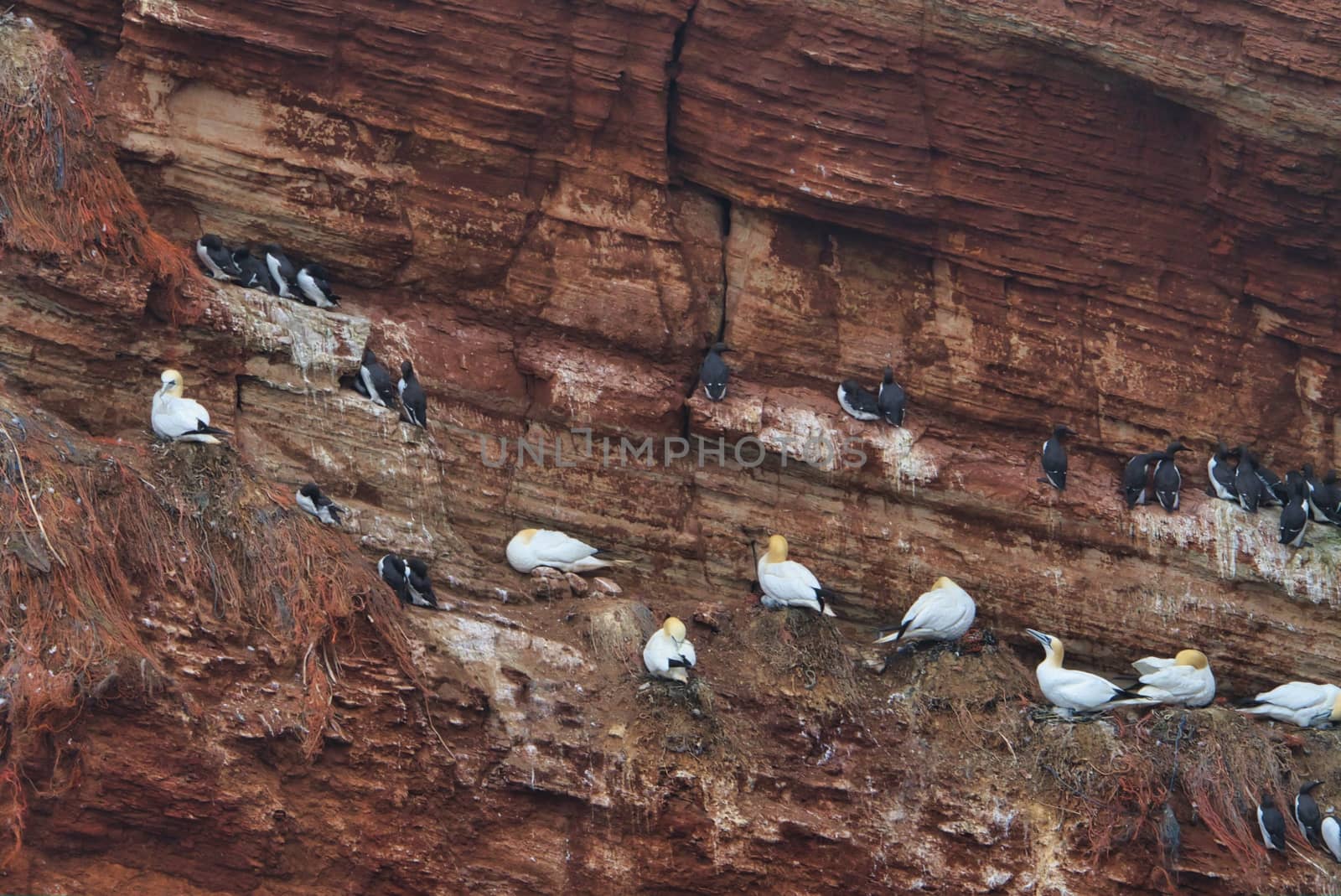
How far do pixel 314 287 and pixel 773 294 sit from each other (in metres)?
4.13

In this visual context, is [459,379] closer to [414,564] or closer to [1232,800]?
[414,564]

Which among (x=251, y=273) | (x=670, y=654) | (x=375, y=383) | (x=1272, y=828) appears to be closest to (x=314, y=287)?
(x=251, y=273)

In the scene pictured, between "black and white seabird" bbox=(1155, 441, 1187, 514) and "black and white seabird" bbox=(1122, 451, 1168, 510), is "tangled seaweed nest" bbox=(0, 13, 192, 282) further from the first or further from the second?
"black and white seabird" bbox=(1155, 441, 1187, 514)

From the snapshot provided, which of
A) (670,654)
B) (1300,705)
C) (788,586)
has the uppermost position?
(788,586)

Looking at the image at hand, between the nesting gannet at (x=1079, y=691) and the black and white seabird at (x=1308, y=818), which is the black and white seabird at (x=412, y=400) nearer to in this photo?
the nesting gannet at (x=1079, y=691)

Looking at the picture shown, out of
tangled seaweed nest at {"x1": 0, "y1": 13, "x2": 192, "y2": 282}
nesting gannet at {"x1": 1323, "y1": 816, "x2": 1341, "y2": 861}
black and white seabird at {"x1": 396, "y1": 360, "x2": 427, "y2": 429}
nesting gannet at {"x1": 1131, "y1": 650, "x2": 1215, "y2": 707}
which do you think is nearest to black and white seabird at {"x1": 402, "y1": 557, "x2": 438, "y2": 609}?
black and white seabird at {"x1": 396, "y1": 360, "x2": 427, "y2": 429}

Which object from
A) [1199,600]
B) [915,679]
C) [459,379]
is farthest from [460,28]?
[1199,600]

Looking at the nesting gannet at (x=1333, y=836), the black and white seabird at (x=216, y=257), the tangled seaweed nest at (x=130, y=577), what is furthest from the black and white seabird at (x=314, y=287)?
the nesting gannet at (x=1333, y=836)

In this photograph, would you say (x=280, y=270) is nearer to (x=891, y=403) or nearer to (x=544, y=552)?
(x=544, y=552)

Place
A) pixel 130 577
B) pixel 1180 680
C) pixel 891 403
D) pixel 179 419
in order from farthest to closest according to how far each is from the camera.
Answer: pixel 891 403 → pixel 1180 680 → pixel 179 419 → pixel 130 577

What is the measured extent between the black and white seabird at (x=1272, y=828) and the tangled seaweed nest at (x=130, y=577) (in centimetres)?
666

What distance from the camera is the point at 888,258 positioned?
1808 cm

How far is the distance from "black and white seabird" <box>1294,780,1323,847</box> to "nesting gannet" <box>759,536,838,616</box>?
399 centimetres

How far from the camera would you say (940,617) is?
634 inches
